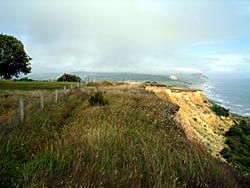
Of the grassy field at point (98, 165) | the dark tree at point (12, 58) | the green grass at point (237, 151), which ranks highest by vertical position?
the dark tree at point (12, 58)

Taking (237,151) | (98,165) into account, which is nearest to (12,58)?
(237,151)

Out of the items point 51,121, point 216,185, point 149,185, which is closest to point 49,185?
point 149,185

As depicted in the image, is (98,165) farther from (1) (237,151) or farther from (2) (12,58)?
(2) (12,58)

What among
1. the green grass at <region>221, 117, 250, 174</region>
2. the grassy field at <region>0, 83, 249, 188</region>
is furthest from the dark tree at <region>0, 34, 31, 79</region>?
the grassy field at <region>0, 83, 249, 188</region>

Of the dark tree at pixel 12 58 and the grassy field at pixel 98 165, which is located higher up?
the dark tree at pixel 12 58

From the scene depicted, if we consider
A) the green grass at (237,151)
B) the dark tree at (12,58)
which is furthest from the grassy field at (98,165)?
the dark tree at (12,58)

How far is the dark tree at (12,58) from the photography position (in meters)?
44.7

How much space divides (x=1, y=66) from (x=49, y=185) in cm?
4688

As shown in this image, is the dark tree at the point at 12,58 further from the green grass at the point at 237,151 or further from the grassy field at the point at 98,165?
the grassy field at the point at 98,165

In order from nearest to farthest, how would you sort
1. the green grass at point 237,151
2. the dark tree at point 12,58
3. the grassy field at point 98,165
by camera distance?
the grassy field at point 98,165 < the green grass at point 237,151 < the dark tree at point 12,58

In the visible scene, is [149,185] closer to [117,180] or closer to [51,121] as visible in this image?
[117,180]

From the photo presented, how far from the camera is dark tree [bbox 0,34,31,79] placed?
147 feet

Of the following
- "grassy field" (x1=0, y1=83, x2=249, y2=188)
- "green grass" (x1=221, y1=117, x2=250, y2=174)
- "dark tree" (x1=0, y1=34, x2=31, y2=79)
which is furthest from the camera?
"dark tree" (x1=0, y1=34, x2=31, y2=79)

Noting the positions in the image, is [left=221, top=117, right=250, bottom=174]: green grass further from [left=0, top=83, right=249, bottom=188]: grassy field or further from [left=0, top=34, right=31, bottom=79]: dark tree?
[left=0, top=34, right=31, bottom=79]: dark tree
